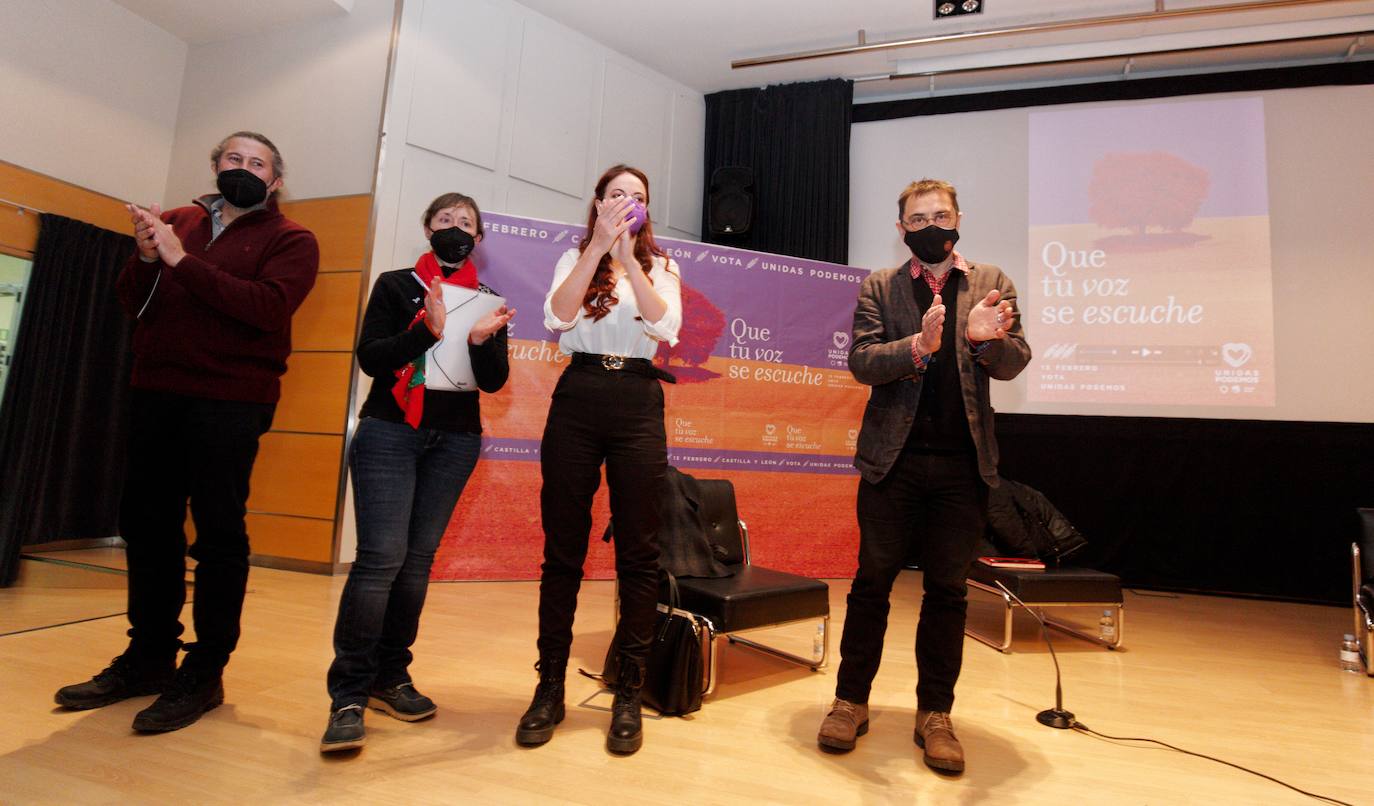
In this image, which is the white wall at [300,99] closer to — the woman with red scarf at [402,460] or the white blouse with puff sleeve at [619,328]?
the woman with red scarf at [402,460]

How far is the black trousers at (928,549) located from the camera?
6.71ft

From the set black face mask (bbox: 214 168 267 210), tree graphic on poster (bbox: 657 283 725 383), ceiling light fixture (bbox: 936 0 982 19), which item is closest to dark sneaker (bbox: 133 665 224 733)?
black face mask (bbox: 214 168 267 210)

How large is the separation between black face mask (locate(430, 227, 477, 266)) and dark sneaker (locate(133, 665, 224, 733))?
1.38 metres

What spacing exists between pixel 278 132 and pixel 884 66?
4546 millimetres

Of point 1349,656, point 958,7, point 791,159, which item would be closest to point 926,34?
point 958,7

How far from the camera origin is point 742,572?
3014 millimetres

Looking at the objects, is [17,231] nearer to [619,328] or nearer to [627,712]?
[619,328]

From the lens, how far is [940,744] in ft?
6.54

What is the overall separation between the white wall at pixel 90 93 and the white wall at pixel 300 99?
136mm

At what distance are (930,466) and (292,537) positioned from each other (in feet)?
13.1

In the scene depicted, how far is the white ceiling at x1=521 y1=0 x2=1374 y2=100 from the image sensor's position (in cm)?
484

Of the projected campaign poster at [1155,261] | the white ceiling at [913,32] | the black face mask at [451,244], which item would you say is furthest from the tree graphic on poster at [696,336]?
the black face mask at [451,244]

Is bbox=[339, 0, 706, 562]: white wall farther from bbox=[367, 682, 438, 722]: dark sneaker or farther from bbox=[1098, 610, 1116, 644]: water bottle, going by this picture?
bbox=[1098, 610, 1116, 644]: water bottle

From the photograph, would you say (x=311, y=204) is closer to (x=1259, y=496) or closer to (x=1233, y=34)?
(x=1233, y=34)
